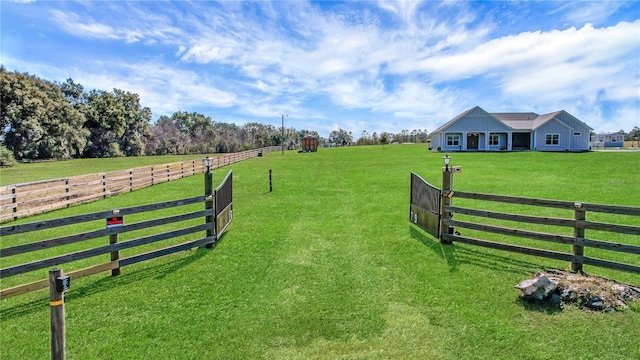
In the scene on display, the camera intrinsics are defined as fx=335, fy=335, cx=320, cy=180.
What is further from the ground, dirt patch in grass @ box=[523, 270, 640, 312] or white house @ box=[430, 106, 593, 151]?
white house @ box=[430, 106, 593, 151]

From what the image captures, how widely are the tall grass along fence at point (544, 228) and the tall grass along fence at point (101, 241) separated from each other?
198 inches

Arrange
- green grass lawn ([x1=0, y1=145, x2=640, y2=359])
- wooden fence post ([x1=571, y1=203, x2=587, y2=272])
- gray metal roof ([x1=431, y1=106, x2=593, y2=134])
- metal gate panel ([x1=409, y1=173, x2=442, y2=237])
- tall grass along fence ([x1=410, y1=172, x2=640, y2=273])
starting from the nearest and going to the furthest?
green grass lawn ([x1=0, y1=145, x2=640, y2=359]) < tall grass along fence ([x1=410, y1=172, x2=640, y2=273]) < wooden fence post ([x1=571, y1=203, x2=587, y2=272]) < metal gate panel ([x1=409, y1=173, x2=442, y2=237]) < gray metal roof ([x1=431, y1=106, x2=593, y2=134])

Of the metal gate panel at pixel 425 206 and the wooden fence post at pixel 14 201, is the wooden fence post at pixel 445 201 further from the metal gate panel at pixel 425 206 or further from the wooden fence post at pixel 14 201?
the wooden fence post at pixel 14 201

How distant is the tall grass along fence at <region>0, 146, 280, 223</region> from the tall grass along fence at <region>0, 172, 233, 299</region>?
10.9 ft

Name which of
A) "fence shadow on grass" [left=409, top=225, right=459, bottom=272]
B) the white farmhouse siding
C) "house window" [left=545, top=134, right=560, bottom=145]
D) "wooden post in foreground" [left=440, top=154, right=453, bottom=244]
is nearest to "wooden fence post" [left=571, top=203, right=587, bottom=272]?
"fence shadow on grass" [left=409, top=225, right=459, bottom=272]

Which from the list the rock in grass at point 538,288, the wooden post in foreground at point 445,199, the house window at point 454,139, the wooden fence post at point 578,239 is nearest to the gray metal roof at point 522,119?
the house window at point 454,139

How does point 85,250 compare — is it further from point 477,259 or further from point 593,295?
point 593,295

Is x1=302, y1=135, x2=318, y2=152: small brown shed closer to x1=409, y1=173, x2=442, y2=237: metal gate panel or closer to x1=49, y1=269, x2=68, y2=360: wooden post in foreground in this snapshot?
x1=409, y1=173, x2=442, y2=237: metal gate panel

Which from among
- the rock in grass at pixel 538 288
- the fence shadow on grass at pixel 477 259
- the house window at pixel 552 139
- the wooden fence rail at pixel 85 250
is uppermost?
the house window at pixel 552 139

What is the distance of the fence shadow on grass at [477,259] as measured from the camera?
5.95m

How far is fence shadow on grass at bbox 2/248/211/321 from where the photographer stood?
4762 millimetres

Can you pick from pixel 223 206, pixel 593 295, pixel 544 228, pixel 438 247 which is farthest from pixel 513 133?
pixel 223 206

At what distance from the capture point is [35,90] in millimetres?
37844

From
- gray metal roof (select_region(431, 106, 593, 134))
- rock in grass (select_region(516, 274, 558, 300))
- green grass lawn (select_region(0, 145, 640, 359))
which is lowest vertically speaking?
green grass lawn (select_region(0, 145, 640, 359))
